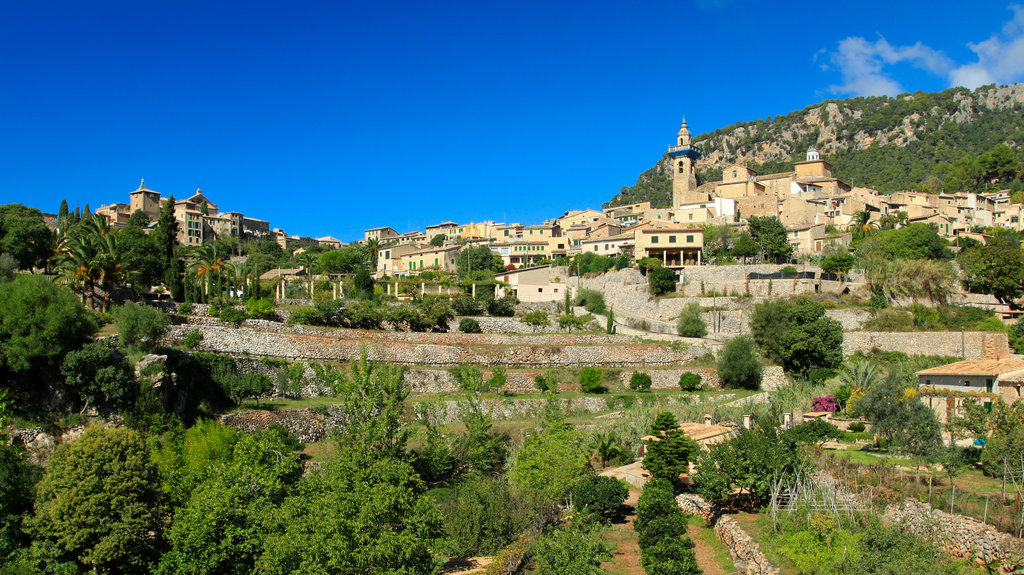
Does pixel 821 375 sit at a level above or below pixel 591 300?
below

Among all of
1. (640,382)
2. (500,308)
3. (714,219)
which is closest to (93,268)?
(500,308)

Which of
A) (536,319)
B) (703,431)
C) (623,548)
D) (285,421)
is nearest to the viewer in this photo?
(623,548)

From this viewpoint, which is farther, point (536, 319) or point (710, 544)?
point (536, 319)

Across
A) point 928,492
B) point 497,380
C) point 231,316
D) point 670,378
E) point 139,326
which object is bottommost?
point 928,492

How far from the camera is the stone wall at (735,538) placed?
→ 19.4m

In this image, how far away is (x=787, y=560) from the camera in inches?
744

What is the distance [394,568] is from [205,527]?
6042 millimetres

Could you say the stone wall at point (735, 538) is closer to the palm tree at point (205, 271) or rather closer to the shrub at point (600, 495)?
the shrub at point (600, 495)

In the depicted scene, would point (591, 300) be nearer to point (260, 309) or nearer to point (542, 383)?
point (542, 383)

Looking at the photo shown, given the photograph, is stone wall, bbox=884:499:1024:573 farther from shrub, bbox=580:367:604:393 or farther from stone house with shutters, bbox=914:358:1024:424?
shrub, bbox=580:367:604:393

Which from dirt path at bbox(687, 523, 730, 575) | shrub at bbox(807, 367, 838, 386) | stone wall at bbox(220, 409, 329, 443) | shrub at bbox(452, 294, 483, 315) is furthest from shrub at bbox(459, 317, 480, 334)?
dirt path at bbox(687, 523, 730, 575)

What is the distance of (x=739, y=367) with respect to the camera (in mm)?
41781

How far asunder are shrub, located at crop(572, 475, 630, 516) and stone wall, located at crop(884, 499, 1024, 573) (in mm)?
8938

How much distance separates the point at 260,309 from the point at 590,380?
1986cm
